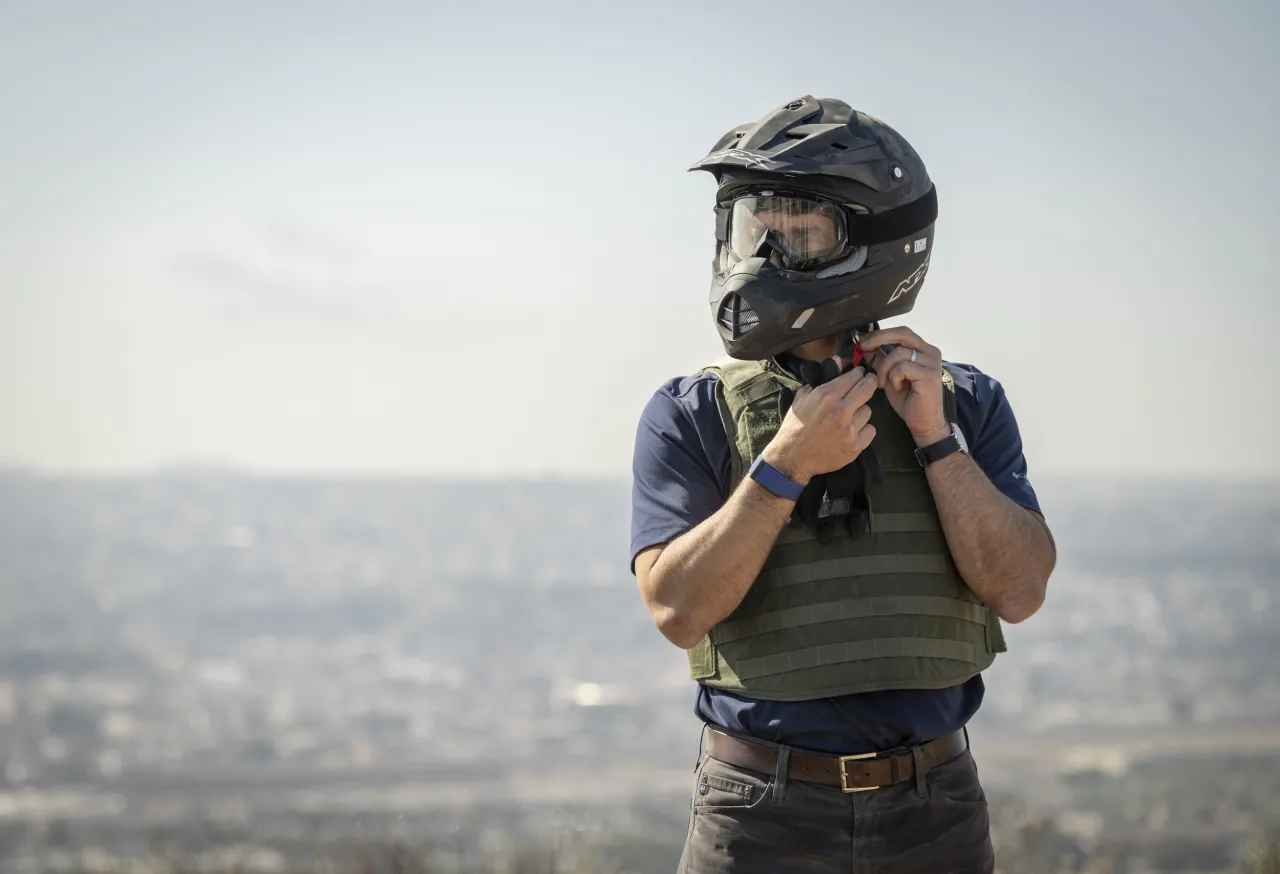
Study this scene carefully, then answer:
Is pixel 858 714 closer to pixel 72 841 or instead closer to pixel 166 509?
pixel 72 841

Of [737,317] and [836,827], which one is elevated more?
[737,317]

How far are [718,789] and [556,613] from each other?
43.0m

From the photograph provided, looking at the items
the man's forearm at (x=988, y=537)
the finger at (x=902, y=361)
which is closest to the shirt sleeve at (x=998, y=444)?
the man's forearm at (x=988, y=537)

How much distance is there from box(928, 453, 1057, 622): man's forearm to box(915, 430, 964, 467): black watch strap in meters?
0.01

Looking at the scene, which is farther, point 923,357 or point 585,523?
point 585,523

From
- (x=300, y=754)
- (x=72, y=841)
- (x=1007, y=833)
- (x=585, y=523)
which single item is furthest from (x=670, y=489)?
(x=585, y=523)

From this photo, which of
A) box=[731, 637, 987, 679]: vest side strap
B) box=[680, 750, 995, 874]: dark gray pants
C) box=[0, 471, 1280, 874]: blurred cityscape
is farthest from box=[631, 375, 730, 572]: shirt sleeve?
box=[0, 471, 1280, 874]: blurred cityscape

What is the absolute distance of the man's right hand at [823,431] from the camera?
262 cm

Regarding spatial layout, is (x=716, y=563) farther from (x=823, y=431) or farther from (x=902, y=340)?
(x=902, y=340)

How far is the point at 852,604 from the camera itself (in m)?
2.76

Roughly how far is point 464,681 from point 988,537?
39.7m

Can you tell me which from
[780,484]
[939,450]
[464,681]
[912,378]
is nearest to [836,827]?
[780,484]

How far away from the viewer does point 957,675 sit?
9.11ft

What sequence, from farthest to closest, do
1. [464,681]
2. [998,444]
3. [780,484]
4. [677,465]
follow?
[464,681], [998,444], [677,465], [780,484]
